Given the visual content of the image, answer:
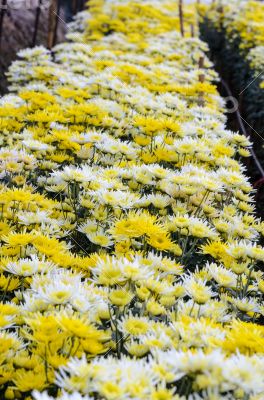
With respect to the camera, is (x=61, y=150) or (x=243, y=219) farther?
(x=61, y=150)

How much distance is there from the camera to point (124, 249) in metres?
2.11

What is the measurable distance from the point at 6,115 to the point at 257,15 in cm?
619

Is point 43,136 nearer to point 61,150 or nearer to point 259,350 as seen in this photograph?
point 61,150

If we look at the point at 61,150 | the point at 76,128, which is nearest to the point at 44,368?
the point at 61,150

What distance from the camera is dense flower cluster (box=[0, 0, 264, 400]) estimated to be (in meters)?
1.32

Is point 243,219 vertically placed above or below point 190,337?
below

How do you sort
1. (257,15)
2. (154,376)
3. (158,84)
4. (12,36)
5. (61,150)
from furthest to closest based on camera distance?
(257,15) → (12,36) → (158,84) → (61,150) → (154,376)

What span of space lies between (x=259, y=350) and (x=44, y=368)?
0.53m

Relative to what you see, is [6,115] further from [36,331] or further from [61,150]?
[36,331]

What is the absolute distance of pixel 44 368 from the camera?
1.43 meters

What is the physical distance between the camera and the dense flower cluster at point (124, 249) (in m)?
1.32

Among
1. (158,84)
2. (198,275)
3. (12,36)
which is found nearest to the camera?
(198,275)

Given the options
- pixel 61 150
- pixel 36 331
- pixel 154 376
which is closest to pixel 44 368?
pixel 36 331

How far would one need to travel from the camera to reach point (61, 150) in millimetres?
3109
